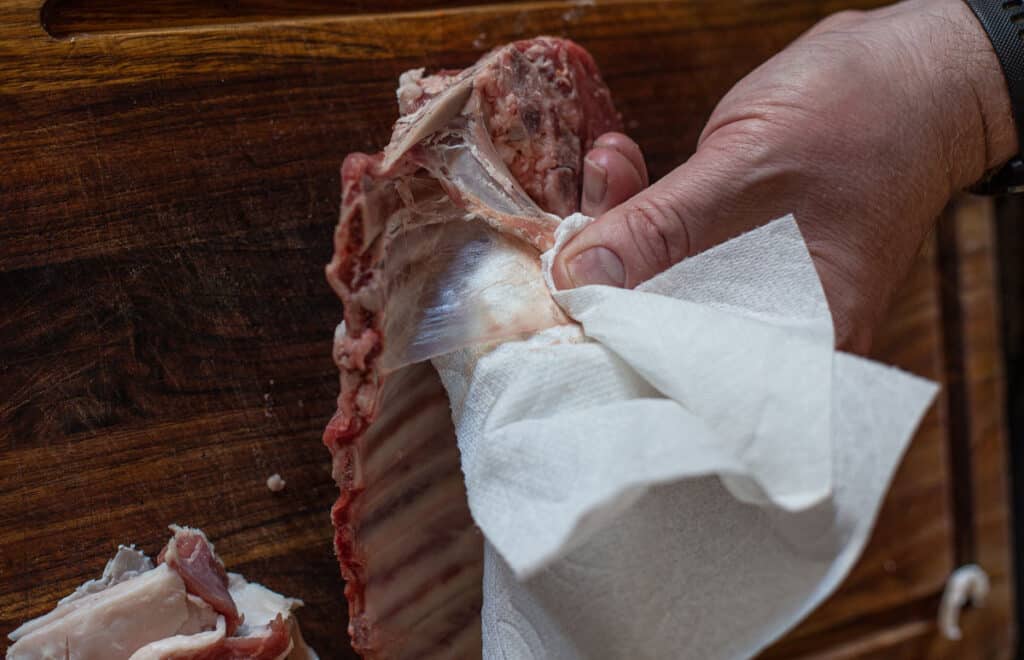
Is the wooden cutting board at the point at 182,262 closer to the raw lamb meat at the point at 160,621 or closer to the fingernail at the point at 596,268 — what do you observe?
the raw lamb meat at the point at 160,621

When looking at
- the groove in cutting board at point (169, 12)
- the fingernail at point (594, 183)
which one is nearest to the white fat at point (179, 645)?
the fingernail at point (594, 183)

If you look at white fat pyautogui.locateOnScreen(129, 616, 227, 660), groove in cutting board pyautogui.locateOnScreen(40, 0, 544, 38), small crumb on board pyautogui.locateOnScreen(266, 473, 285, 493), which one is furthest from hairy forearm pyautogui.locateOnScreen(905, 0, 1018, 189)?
white fat pyautogui.locateOnScreen(129, 616, 227, 660)

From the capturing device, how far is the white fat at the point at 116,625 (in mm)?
993

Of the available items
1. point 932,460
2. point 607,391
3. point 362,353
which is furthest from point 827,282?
point 932,460

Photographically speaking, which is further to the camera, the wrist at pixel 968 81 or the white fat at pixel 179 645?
the wrist at pixel 968 81

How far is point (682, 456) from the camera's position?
0.78m

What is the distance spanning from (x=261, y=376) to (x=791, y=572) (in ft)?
2.38

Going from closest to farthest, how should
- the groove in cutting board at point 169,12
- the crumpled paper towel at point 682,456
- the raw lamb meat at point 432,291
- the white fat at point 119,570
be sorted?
the crumpled paper towel at point 682,456, the raw lamb meat at point 432,291, the white fat at point 119,570, the groove in cutting board at point 169,12

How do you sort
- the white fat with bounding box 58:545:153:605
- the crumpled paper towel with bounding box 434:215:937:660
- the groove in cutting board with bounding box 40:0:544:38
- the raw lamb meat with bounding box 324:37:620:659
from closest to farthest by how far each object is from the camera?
1. the crumpled paper towel with bounding box 434:215:937:660
2. the raw lamb meat with bounding box 324:37:620:659
3. the white fat with bounding box 58:545:153:605
4. the groove in cutting board with bounding box 40:0:544:38

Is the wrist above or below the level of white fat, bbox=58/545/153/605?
above

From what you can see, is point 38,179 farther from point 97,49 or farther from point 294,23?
point 294,23

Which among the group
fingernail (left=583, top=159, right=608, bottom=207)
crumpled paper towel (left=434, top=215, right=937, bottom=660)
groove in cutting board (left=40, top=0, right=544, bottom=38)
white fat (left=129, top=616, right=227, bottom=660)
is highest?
groove in cutting board (left=40, top=0, right=544, bottom=38)

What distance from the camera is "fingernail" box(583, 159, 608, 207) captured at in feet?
3.69

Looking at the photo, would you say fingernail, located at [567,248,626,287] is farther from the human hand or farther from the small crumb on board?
the small crumb on board
